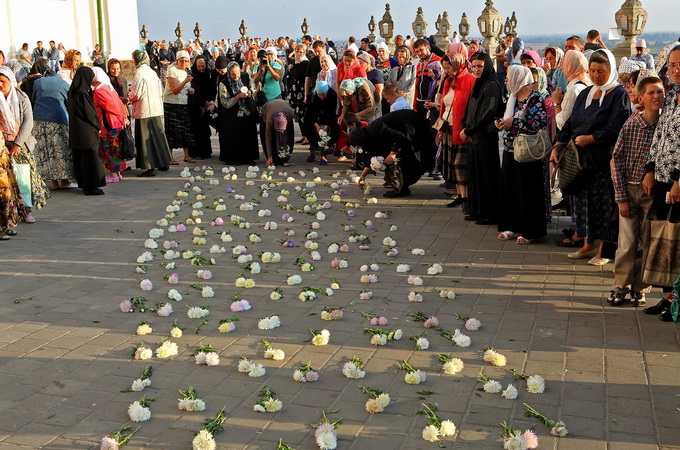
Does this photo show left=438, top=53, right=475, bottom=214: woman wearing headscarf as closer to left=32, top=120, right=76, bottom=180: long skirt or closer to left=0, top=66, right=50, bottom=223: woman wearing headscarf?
left=0, top=66, right=50, bottom=223: woman wearing headscarf

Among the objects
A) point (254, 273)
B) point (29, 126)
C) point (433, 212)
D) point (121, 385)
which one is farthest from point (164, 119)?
point (121, 385)

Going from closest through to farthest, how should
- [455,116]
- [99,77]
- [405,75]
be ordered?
1. [455,116]
2. [99,77]
3. [405,75]

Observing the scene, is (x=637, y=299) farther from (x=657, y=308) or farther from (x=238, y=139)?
(x=238, y=139)

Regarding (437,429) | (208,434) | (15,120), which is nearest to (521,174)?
(437,429)

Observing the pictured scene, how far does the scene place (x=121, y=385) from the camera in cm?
492

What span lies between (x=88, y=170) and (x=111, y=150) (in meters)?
0.97

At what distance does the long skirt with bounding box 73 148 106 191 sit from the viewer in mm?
11008

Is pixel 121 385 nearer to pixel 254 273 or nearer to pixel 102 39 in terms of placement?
pixel 254 273

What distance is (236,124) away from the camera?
44.3 ft

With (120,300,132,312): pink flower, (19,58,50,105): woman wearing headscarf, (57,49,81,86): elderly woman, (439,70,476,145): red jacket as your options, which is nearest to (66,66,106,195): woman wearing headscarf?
(57,49,81,86): elderly woman

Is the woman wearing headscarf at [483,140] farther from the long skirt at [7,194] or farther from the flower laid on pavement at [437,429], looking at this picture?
the long skirt at [7,194]

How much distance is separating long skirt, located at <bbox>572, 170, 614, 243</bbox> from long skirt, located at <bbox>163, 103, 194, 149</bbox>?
817 centimetres

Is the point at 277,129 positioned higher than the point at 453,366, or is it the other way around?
the point at 277,129

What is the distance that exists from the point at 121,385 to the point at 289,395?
108 centimetres
